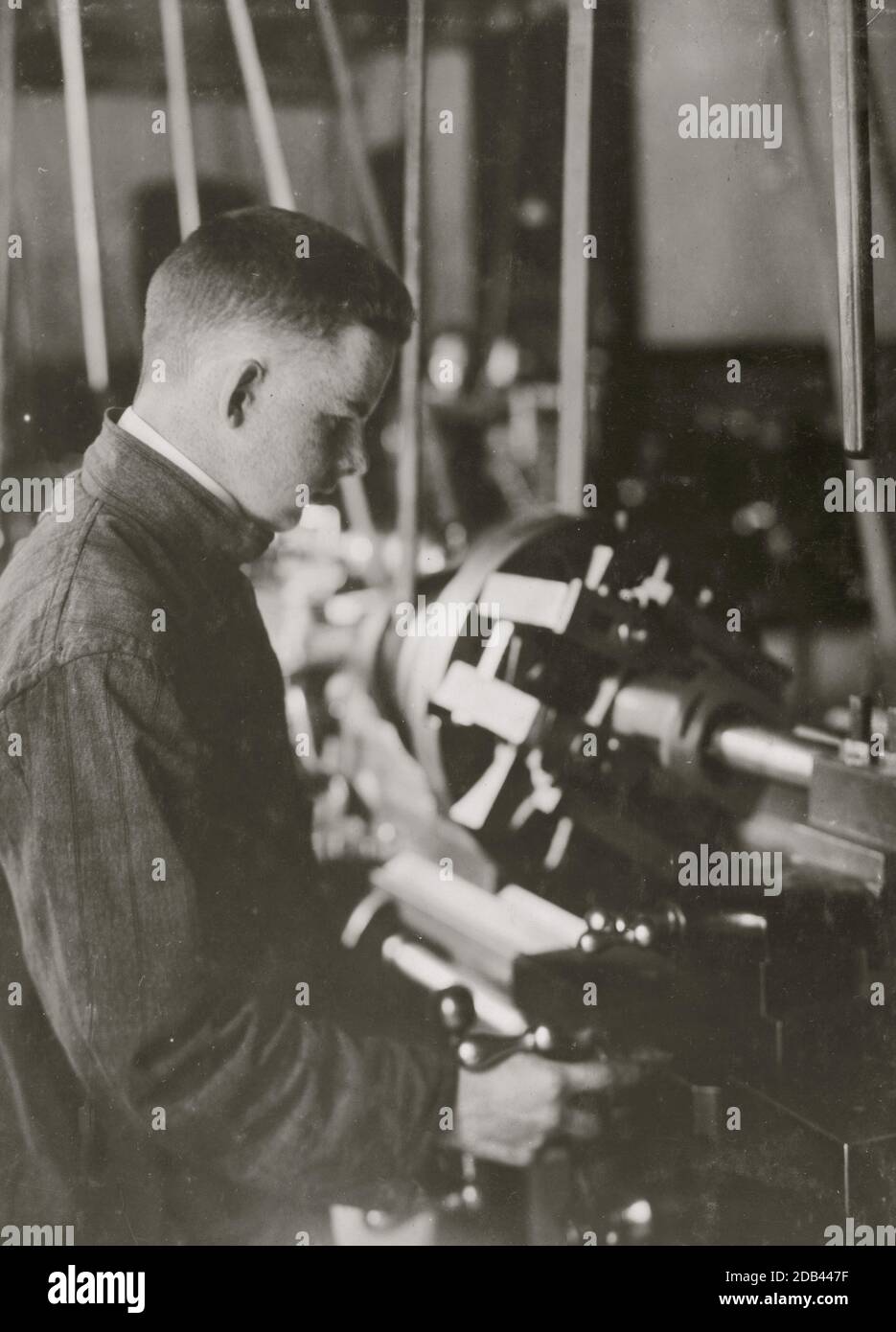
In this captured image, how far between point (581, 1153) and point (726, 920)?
302 mm

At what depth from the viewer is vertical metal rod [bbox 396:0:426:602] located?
1312mm

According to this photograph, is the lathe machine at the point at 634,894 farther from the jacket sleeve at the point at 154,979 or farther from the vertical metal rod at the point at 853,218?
the vertical metal rod at the point at 853,218

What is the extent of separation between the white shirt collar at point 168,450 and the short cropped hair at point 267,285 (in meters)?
0.09

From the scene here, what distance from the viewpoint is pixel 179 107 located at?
4.28 ft

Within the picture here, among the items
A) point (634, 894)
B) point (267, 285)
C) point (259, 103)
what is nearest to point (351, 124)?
point (259, 103)

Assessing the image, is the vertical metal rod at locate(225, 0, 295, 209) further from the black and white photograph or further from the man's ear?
the man's ear

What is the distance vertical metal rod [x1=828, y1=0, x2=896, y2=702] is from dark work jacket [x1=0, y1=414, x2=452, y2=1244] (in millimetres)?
662

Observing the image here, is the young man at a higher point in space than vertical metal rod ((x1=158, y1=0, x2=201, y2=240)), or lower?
lower

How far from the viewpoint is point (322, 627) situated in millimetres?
1350

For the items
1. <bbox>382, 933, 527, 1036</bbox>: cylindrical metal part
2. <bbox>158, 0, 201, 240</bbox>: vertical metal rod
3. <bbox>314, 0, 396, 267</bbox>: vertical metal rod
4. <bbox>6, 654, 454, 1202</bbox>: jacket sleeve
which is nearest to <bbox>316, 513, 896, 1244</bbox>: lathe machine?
<bbox>382, 933, 527, 1036</bbox>: cylindrical metal part

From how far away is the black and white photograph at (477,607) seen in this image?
122 centimetres

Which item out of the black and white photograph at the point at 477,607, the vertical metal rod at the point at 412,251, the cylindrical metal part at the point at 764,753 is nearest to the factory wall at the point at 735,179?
the black and white photograph at the point at 477,607

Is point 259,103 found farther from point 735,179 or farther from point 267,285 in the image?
point 735,179
